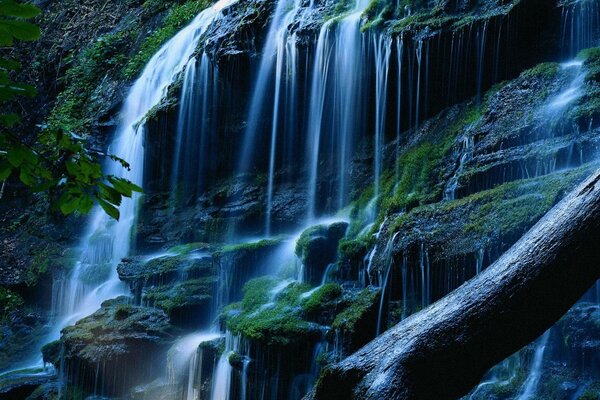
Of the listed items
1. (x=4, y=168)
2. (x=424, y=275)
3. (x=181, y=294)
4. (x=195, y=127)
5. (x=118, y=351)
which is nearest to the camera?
(x=4, y=168)

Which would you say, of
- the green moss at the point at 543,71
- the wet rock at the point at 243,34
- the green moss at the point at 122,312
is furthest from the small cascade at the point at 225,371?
the wet rock at the point at 243,34

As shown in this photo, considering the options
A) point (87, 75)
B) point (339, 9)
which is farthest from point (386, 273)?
point (87, 75)

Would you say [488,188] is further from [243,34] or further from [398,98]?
[243,34]

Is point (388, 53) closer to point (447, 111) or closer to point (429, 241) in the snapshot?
point (447, 111)

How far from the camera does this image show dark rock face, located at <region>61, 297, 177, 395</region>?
9219mm

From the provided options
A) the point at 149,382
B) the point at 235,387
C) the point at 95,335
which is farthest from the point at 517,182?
the point at 95,335

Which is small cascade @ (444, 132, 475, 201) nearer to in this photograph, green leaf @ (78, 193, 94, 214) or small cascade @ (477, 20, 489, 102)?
small cascade @ (477, 20, 489, 102)

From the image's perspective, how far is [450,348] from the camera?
5.48 feet

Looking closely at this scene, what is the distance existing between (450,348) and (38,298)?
14873mm

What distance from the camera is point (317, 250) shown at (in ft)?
30.3

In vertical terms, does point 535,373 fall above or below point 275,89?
below

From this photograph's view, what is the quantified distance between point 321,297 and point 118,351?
3.47m

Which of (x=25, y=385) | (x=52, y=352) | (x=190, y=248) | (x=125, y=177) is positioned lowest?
(x=25, y=385)

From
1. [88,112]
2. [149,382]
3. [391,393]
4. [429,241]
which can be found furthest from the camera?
[88,112]
